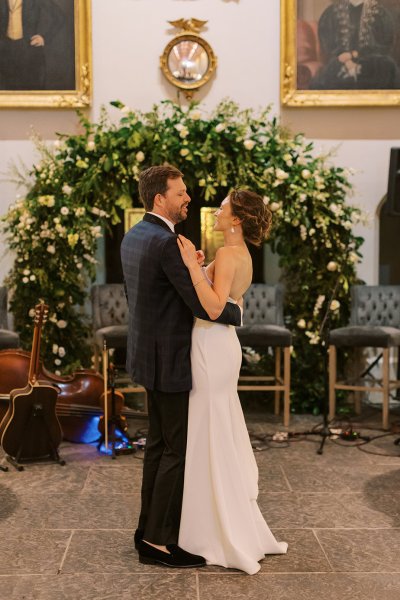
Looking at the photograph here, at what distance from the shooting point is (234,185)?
6.79 meters

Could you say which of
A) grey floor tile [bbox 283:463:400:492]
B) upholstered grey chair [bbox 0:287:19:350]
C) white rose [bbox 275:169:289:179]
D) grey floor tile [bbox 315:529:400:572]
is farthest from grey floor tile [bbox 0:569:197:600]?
white rose [bbox 275:169:289:179]

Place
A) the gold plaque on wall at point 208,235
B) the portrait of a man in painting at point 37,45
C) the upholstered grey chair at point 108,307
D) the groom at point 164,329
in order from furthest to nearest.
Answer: the portrait of a man in painting at point 37,45
the gold plaque on wall at point 208,235
the upholstered grey chair at point 108,307
the groom at point 164,329

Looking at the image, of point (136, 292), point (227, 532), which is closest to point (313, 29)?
point (136, 292)

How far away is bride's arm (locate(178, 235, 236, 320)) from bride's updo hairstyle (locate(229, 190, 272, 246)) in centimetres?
16

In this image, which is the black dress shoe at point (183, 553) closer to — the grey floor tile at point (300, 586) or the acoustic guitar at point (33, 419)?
the grey floor tile at point (300, 586)

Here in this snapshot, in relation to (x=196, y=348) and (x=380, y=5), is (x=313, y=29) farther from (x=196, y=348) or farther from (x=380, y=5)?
(x=196, y=348)

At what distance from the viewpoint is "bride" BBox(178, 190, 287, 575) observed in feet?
11.3

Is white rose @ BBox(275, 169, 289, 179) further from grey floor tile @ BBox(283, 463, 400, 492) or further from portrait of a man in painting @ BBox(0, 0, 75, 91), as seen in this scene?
grey floor tile @ BBox(283, 463, 400, 492)

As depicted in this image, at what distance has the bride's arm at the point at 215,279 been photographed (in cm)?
330

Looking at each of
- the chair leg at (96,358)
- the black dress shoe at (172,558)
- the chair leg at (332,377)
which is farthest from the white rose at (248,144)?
the black dress shoe at (172,558)

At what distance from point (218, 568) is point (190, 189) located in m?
4.13

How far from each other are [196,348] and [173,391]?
8.5 inches

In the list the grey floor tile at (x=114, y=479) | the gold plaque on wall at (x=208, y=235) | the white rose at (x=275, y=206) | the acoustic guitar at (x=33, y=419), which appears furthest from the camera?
the gold plaque on wall at (x=208, y=235)

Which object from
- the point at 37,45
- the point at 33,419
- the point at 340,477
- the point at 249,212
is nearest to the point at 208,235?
the point at 37,45
